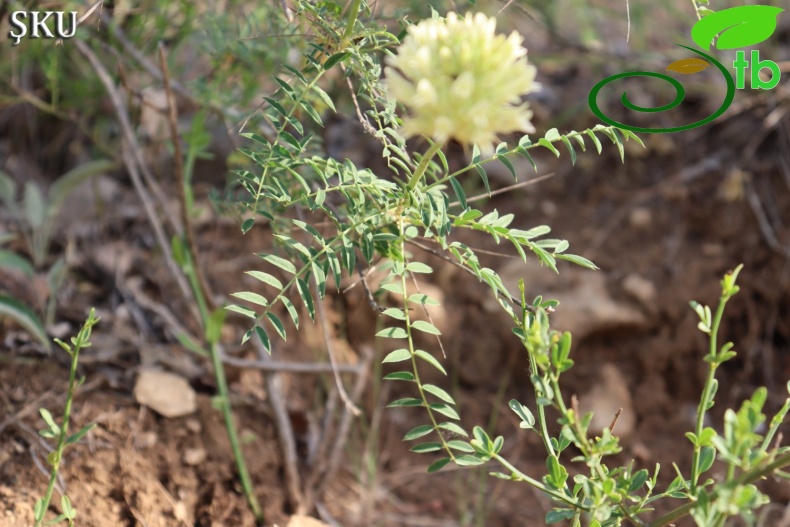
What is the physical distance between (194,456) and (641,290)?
1480 millimetres

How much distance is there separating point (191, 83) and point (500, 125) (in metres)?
1.05

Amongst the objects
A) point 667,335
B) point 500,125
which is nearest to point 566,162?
point 667,335

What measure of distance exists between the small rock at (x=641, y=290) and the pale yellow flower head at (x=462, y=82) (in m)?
1.74

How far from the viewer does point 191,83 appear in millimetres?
1701

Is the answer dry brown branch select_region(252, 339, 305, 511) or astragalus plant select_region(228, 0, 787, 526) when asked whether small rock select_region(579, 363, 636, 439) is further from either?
astragalus plant select_region(228, 0, 787, 526)

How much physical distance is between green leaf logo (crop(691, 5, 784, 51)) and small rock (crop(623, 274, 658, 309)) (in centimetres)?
82

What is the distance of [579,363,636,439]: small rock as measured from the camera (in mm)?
2289

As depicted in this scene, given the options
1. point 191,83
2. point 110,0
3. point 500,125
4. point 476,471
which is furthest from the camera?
point 476,471

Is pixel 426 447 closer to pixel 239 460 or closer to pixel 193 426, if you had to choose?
pixel 239 460

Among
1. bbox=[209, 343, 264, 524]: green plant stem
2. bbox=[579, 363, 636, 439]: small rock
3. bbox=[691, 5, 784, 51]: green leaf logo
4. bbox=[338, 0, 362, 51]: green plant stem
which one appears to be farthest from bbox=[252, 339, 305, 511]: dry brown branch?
bbox=[691, 5, 784, 51]: green leaf logo

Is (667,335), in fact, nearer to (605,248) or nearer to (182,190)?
(605,248)

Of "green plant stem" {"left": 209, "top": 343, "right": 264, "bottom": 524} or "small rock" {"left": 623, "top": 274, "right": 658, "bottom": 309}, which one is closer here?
"green plant stem" {"left": 209, "top": 343, "right": 264, "bottom": 524}

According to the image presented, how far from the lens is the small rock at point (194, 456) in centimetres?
162

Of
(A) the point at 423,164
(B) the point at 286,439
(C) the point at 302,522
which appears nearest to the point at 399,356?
(A) the point at 423,164
